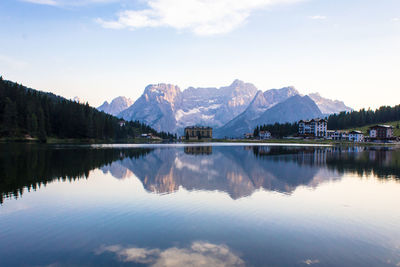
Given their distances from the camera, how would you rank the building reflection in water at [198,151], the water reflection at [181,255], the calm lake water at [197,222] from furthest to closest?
the building reflection in water at [198,151], the calm lake water at [197,222], the water reflection at [181,255]

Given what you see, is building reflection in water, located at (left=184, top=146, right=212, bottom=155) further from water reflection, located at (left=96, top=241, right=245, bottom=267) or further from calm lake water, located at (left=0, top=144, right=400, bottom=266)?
water reflection, located at (left=96, top=241, right=245, bottom=267)

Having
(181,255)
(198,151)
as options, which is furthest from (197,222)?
(198,151)

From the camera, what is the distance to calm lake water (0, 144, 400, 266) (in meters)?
16.7

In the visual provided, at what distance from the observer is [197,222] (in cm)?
2369

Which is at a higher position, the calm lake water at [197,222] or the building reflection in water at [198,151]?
the calm lake water at [197,222]

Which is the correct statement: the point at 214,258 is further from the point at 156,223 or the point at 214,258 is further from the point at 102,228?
the point at 102,228

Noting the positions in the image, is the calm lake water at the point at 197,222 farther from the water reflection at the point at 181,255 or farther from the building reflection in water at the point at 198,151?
the building reflection in water at the point at 198,151

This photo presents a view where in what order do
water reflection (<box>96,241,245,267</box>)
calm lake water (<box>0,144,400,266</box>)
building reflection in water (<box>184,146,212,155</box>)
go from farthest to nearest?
building reflection in water (<box>184,146,212,155</box>)
calm lake water (<box>0,144,400,266</box>)
water reflection (<box>96,241,245,267</box>)

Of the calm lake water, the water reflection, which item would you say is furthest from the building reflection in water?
the water reflection

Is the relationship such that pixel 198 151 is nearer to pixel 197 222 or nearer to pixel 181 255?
pixel 197 222

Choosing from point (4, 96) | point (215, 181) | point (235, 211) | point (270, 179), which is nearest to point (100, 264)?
point (235, 211)

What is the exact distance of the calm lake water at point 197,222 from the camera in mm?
16719

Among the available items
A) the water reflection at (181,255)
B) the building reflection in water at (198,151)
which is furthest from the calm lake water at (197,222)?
the building reflection in water at (198,151)

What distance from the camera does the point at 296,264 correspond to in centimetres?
1579
